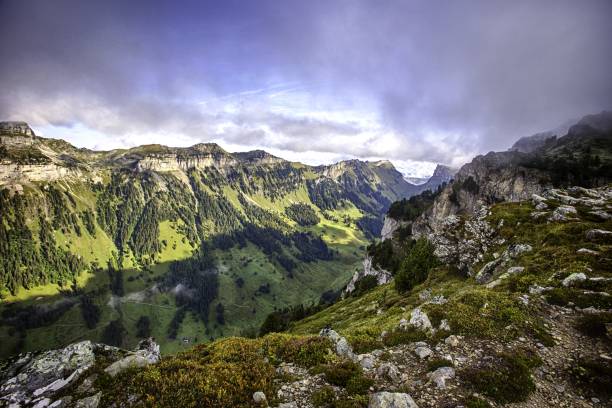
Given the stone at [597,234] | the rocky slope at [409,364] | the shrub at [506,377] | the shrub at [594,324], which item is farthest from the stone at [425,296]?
the shrub at [506,377]

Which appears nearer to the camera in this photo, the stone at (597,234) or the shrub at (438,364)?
the shrub at (438,364)

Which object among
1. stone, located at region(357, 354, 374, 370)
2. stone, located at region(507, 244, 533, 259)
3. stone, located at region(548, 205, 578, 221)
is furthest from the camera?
stone, located at region(548, 205, 578, 221)

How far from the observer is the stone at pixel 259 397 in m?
12.0

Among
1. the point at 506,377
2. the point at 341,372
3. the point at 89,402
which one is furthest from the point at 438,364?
the point at 89,402

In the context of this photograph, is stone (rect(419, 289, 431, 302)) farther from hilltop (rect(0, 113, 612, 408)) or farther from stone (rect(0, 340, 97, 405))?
stone (rect(0, 340, 97, 405))

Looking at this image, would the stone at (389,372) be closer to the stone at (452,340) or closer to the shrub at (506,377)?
the shrub at (506,377)

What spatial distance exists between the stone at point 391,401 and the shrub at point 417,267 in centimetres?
4310

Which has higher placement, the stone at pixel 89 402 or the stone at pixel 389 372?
the stone at pixel 89 402

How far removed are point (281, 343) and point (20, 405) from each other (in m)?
12.0

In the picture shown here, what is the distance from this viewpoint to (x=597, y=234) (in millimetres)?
28047

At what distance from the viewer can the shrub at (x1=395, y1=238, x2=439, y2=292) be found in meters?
51.5

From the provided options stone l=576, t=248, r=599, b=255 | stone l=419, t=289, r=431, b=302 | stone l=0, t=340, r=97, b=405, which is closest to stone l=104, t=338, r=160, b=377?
stone l=0, t=340, r=97, b=405

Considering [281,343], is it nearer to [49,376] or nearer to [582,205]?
[49,376]

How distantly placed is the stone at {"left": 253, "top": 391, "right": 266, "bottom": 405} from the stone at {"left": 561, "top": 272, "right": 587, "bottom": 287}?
74.4 ft
